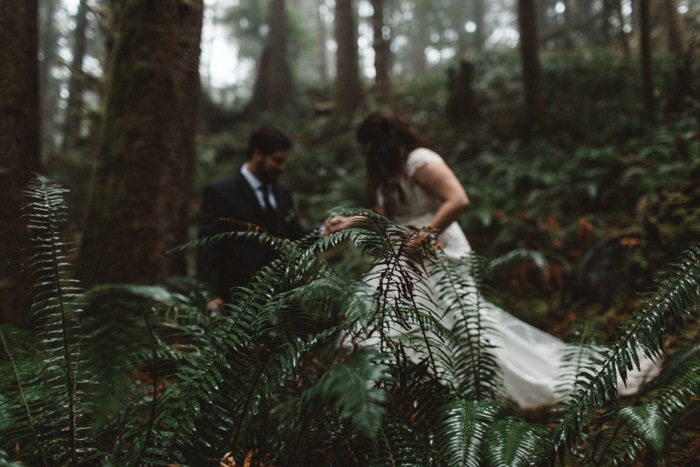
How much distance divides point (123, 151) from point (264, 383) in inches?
104

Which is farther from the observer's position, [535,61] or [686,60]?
[535,61]

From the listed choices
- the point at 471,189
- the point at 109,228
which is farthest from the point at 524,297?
the point at 109,228

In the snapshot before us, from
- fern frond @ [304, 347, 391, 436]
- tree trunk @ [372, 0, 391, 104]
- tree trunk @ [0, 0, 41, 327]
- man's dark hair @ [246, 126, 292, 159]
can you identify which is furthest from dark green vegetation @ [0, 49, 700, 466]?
tree trunk @ [372, 0, 391, 104]

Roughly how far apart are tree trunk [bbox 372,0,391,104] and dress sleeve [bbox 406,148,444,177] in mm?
8180

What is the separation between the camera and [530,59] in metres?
7.87

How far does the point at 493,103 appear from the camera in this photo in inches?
403

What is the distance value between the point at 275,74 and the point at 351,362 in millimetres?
15983

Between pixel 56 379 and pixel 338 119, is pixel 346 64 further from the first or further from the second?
pixel 56 379

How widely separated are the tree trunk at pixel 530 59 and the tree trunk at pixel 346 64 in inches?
199

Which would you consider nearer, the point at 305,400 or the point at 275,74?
the point at 305,400

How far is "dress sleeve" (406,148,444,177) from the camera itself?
2688 mm

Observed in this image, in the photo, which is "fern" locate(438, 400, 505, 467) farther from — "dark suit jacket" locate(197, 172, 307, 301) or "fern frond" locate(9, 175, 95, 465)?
"dark suit jacket" locate(197, 172, 307, 301)

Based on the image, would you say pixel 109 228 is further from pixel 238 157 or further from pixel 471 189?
pixel 238 157

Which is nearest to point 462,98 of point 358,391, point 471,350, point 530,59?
point 530,59
